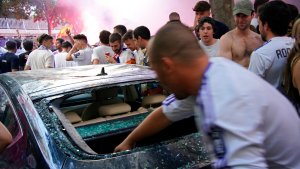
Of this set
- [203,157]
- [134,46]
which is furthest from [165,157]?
[134,46]

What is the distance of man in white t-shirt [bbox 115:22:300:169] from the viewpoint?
1169 millimetres

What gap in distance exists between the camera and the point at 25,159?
2143mm

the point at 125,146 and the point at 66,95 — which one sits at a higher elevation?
the point at 66,95

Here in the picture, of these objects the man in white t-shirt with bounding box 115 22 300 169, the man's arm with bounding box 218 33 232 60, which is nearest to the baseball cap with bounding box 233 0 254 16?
the man's arm with bounding box 218 33 232 60

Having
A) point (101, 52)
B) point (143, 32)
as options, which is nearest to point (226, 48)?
point (143, 32)

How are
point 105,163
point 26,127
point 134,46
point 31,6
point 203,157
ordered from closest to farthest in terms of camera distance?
point 105,163 < point 203,157 < point 26,127 < point 134,46 < point 31,6

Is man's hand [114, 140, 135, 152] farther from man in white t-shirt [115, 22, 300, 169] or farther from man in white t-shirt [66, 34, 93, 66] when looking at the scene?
man in white t-shirt [66, 34, 93, 66]

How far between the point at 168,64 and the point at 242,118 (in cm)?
31

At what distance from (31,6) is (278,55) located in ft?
122

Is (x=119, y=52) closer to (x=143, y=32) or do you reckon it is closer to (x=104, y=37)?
(x=104, y=37)

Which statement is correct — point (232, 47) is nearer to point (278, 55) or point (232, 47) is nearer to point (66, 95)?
point (278, 55)

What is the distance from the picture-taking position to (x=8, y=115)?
266cm

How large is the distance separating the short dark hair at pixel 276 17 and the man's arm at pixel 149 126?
1485mm

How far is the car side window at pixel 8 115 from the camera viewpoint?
243cm
